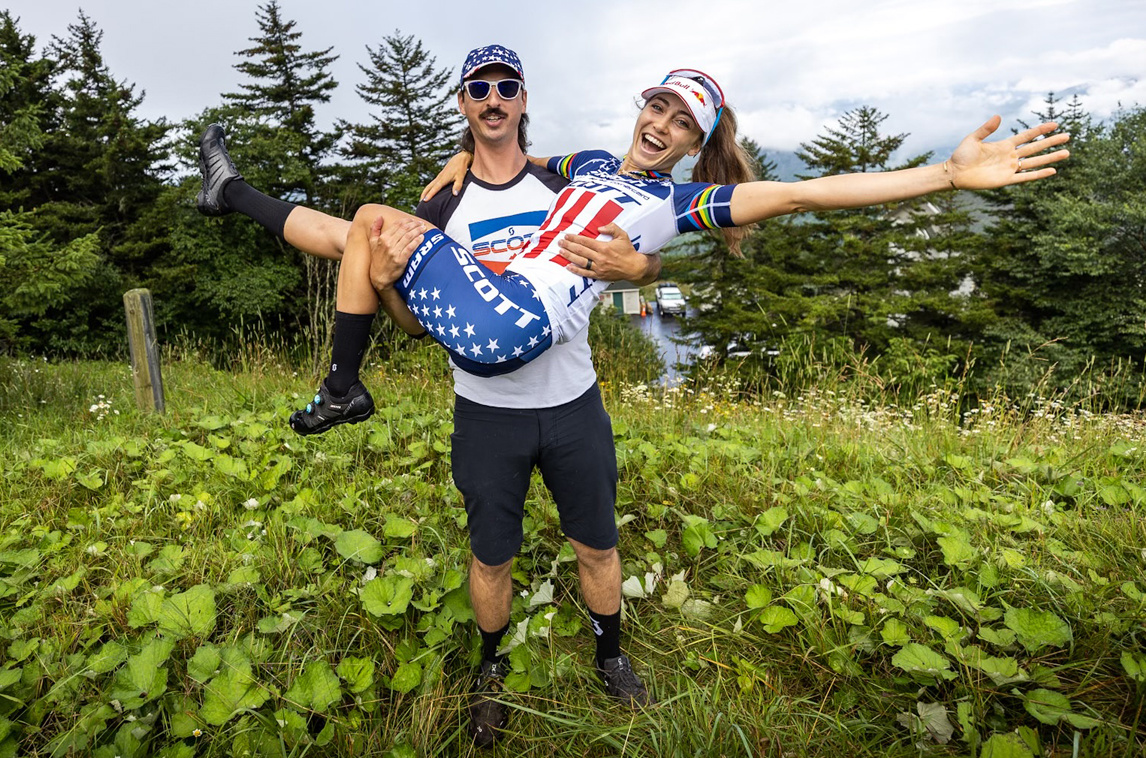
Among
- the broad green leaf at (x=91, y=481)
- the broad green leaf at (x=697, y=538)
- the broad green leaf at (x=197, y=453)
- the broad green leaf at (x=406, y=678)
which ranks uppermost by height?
the broad green leaf at (x=197, y=453)

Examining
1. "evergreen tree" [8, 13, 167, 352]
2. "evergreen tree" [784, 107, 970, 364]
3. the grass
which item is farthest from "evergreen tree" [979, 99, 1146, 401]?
"evergreen tree" [8, 13, 167, 352]

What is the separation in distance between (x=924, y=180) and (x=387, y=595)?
233cm

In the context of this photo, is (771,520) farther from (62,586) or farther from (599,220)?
(62,586)

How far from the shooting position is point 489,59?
7.17 ft

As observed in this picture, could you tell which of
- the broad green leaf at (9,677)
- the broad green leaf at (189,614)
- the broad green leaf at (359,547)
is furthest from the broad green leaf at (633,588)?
the broad green leaf at (9,677)

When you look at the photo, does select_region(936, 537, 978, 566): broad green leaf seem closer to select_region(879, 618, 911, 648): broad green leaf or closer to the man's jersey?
select_region(879, 618, 911, 648): broad green leaf

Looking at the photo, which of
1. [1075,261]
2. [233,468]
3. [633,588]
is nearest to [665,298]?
[1075,261]

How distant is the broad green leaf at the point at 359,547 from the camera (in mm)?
2775

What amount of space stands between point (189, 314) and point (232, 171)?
95.3 feet

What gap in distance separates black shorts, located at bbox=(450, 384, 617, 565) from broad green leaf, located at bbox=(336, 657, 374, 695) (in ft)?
1.88

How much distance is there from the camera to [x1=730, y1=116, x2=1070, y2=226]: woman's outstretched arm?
190 centimetres

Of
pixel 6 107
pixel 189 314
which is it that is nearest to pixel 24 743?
pixel 189 314

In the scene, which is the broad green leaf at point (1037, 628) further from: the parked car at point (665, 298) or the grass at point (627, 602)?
the parked car at point (665, 298)

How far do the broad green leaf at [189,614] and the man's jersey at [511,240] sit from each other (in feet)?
4.16
